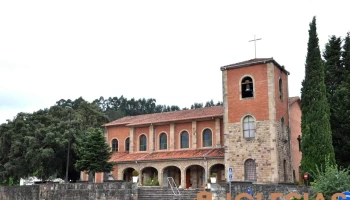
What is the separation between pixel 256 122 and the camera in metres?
33.3

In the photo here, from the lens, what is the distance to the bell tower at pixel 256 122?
32.4 metres

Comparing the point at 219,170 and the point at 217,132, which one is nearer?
the point at 219,170

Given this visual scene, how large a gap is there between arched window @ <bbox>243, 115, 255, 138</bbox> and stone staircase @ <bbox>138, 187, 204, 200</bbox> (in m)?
6.47

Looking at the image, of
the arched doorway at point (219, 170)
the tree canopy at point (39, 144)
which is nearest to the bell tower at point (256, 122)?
the arched doorway at point (219, 170)

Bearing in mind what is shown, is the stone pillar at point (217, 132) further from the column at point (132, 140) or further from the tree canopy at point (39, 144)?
the tree canopy at point (39, 144)

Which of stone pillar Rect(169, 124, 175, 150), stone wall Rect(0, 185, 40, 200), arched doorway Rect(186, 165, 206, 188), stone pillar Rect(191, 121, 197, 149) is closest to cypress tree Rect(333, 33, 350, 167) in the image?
arched doorway Rect(186, 165, 206, 188)

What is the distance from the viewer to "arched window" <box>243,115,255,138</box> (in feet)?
110

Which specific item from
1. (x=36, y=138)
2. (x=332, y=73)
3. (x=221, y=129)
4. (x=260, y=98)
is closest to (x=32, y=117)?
(x=36, y=138)

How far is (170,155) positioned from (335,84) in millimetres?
15349

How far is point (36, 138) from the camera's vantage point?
43.8 metres

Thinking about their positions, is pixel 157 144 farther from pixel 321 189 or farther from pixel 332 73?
pixel 321 189

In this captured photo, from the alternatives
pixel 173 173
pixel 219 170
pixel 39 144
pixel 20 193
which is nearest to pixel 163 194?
pixel 219 170

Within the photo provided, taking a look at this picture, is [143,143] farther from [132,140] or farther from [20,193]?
[20,193]

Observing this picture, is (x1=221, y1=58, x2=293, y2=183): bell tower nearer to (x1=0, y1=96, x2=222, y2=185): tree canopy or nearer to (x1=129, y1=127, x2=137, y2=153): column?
(x1=129, y1=127, x2=137, y2=153): column
